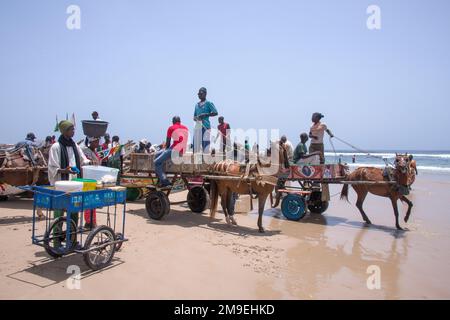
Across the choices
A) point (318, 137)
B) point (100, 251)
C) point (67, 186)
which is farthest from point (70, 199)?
point (318, 137)

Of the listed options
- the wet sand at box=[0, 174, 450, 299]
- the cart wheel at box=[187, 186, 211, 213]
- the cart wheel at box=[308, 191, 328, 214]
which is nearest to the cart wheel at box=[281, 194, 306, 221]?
the wet sand at box=[0, 174, 450, 299]

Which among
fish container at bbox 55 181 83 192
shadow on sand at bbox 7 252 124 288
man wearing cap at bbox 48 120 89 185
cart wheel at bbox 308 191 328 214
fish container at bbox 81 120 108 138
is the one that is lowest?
shadow on sand at bbox 7 252 124 288

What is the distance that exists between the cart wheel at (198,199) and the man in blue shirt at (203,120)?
157cm

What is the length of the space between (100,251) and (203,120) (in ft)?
→ 16.5

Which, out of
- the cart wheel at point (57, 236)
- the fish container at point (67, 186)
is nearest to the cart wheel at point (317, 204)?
the cart wheel at point (57, 236)

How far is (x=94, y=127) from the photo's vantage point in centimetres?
943

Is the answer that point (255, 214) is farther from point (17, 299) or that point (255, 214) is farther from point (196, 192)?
point (17, 299)

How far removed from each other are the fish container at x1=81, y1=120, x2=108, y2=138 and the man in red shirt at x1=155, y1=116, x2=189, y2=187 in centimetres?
193

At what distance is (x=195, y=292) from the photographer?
4582mm

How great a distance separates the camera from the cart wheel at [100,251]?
16.2 feet

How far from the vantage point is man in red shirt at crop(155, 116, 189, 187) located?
28.6ft

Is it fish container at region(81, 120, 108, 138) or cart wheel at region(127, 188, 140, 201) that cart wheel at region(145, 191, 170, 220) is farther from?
cart wheel at region(127, 188, 140, 201)

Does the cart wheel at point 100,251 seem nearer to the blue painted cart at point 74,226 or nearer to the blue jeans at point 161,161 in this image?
the blue painted cart at point 74,226

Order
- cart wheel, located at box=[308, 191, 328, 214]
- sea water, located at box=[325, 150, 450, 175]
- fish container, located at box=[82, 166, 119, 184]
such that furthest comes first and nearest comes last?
sea water, located at box=[325, 150, 450, 175] → cart wheel, located at box=[308, 191, 328, 214] → fish container, located at box=[82, 166, 119, 184]
